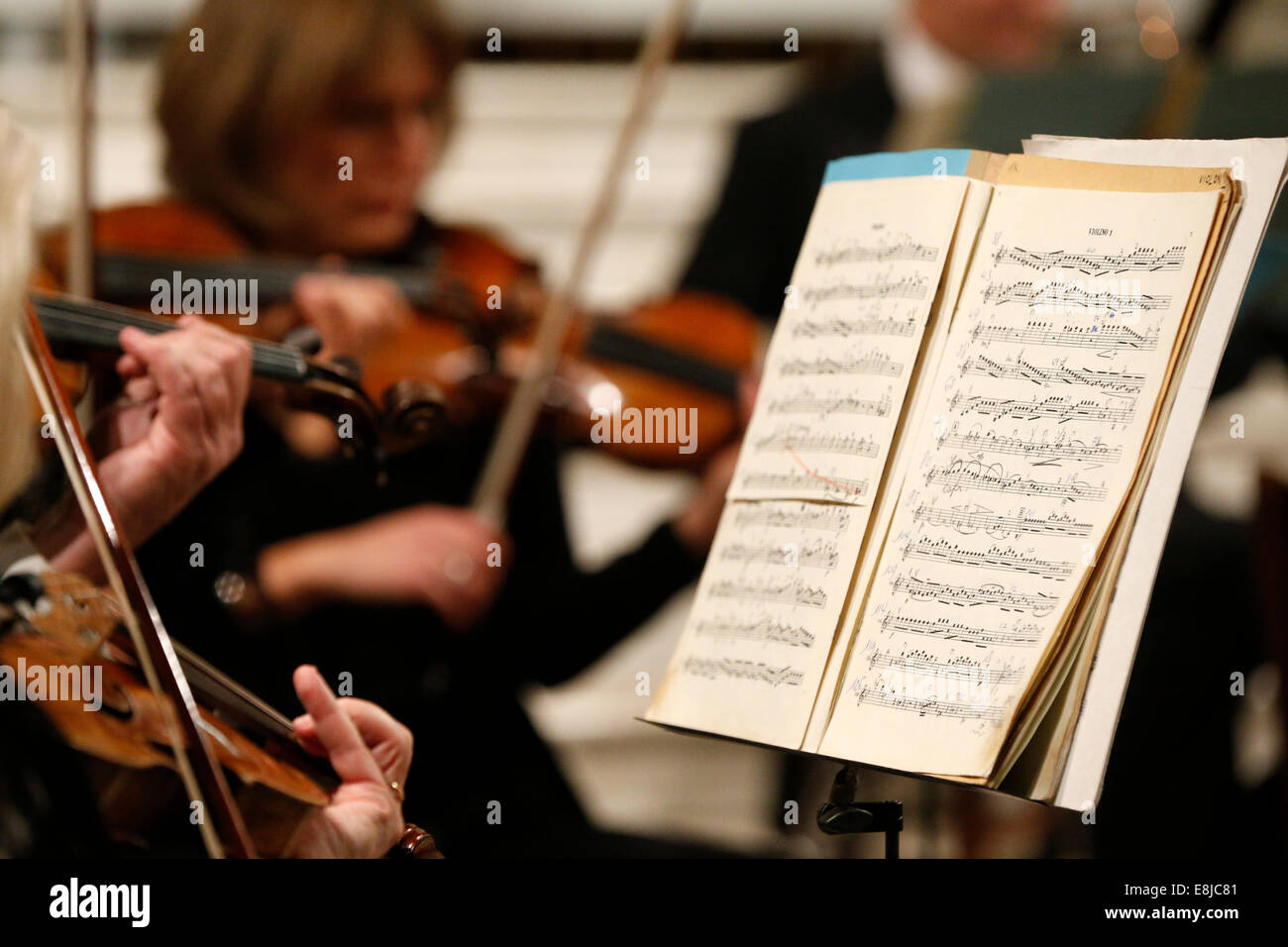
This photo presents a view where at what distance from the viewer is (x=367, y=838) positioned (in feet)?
2.36

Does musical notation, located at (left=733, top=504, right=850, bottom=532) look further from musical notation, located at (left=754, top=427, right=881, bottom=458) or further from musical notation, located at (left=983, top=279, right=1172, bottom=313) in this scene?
musical notation, located at (left=983, top=279, right=1172, bottom=313)

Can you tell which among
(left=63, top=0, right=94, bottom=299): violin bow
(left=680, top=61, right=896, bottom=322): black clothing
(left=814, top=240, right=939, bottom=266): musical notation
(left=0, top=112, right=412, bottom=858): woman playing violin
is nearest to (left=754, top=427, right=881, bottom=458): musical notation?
(left=814, top=240, right=939, bottom=266): musical notation

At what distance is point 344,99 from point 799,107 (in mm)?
738

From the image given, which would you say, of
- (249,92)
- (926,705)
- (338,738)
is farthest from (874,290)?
(249,92)

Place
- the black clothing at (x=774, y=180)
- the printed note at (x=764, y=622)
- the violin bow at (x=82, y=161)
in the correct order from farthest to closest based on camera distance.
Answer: the black clothing at (x=774, y=180)
the violin bow at (x=82, y=161)
the printed note at (x=764, y=622)

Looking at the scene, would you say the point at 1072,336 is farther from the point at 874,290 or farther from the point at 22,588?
the point at 22,588

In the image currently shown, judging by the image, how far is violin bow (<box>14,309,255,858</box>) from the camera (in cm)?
65

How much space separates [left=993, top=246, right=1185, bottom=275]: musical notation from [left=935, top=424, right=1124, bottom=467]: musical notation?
92 mm

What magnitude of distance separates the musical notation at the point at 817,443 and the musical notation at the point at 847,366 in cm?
4

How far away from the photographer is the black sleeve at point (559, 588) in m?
1.43

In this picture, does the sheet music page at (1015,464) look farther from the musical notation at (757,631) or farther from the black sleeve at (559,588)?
the black sleeve at (559,588)

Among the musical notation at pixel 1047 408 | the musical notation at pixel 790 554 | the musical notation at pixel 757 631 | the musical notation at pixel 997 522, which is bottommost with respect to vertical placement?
the musical notation at pixel 757 631

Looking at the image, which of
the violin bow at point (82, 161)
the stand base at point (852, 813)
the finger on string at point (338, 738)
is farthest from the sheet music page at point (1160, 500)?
the violin bow at point (82, 161)
